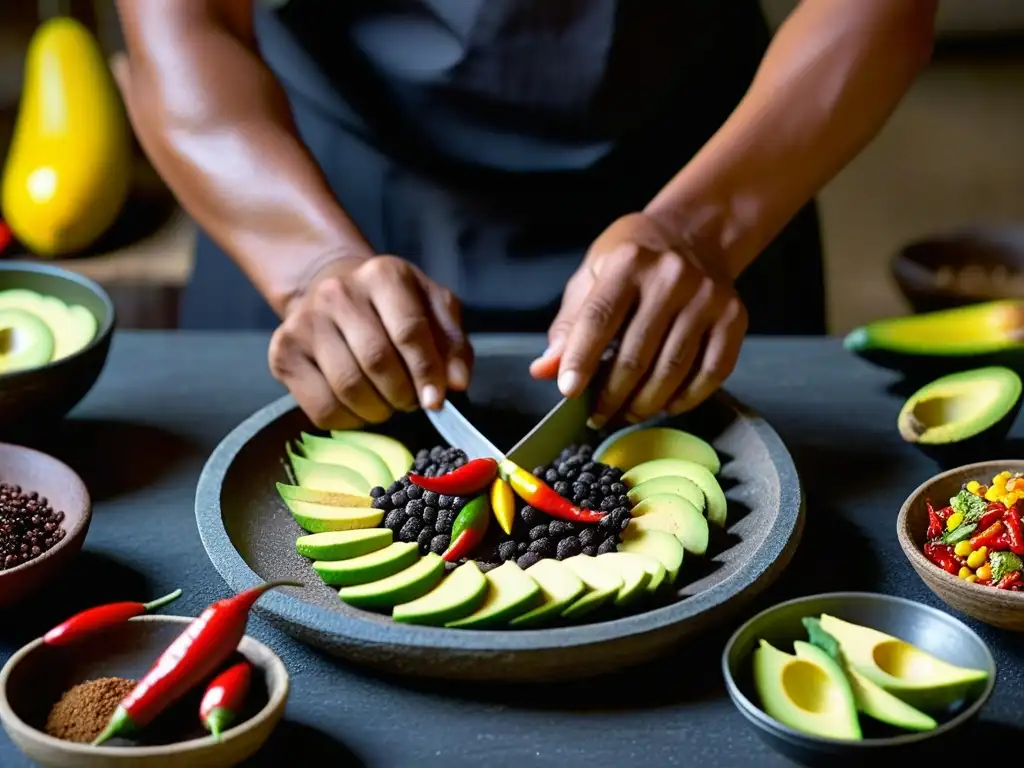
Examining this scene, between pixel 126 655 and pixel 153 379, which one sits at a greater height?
pixel 126 655

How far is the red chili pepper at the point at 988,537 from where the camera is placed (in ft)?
3.86

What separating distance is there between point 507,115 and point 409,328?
1.88 ft

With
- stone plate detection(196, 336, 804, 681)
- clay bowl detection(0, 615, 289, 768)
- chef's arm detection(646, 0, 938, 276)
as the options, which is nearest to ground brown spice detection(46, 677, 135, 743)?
clay bowl detection(0, 615, 289, 768)

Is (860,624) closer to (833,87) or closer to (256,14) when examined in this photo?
(833,87)

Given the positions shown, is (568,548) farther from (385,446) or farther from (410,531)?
(385,446)

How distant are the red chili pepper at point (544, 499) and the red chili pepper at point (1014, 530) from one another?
0.40 m

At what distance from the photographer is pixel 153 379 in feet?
5.95

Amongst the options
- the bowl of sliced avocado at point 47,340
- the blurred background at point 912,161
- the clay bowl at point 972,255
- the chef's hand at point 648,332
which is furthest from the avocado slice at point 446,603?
the blurred background at point 912,161

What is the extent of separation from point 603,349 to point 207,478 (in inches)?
→ 18.9

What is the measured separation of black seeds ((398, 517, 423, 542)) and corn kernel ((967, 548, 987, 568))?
1.82ft

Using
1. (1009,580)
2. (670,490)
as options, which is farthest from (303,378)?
(1009,580)

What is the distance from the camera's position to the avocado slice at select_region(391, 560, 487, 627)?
1145 mm

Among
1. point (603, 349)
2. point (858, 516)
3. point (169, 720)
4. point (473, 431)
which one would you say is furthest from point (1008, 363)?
point (169, 720)

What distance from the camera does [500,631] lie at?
112 centimetres
